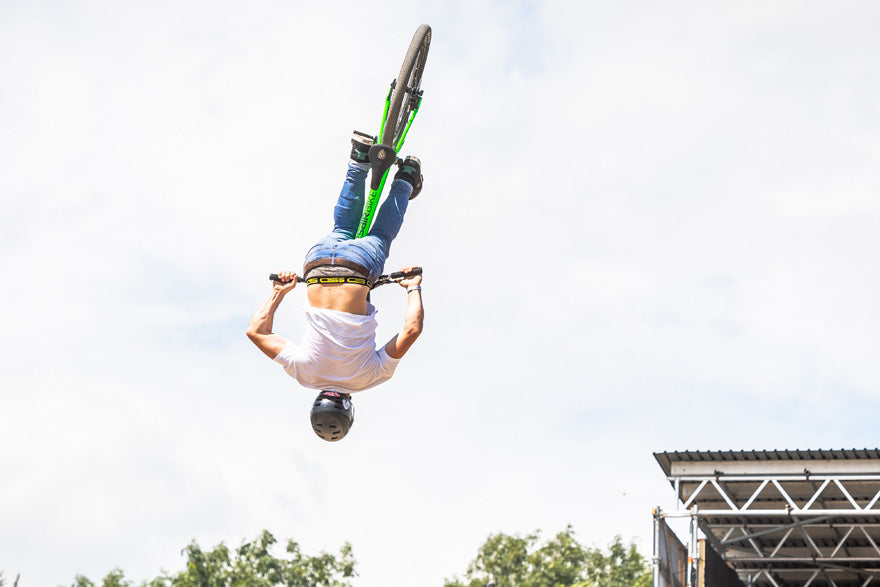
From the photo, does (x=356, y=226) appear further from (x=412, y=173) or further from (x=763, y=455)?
(x=763, y=455)

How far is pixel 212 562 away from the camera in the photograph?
114 ft

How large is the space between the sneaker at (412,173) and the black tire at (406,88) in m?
0.26

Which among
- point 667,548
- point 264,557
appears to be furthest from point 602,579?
point 667,548

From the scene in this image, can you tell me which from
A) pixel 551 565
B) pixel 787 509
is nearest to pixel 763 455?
pixel 787 509

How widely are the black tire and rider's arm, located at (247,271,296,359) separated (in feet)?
4.13

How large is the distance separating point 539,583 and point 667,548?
72.7ft

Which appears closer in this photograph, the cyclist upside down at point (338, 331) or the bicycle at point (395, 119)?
the cyclist upside down at point (338, 331)

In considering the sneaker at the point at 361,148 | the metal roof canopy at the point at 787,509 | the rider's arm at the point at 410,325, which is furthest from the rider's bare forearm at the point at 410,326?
the metal roof canopy at the point at 787,509

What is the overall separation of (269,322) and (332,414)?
2.51ft

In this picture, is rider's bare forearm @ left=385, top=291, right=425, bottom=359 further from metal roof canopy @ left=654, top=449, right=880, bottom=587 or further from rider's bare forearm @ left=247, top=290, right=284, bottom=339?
metal roof canopy @ left=654, top=449, right=880, bottom=587

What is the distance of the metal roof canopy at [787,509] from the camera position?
13875 millimetres

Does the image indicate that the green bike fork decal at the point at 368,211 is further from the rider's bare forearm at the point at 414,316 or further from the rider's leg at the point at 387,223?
the rider's bare forearm at the point at 414,316

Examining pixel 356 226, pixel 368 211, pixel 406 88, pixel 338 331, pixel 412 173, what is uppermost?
pixel 406 88

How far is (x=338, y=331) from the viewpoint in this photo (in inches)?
292
